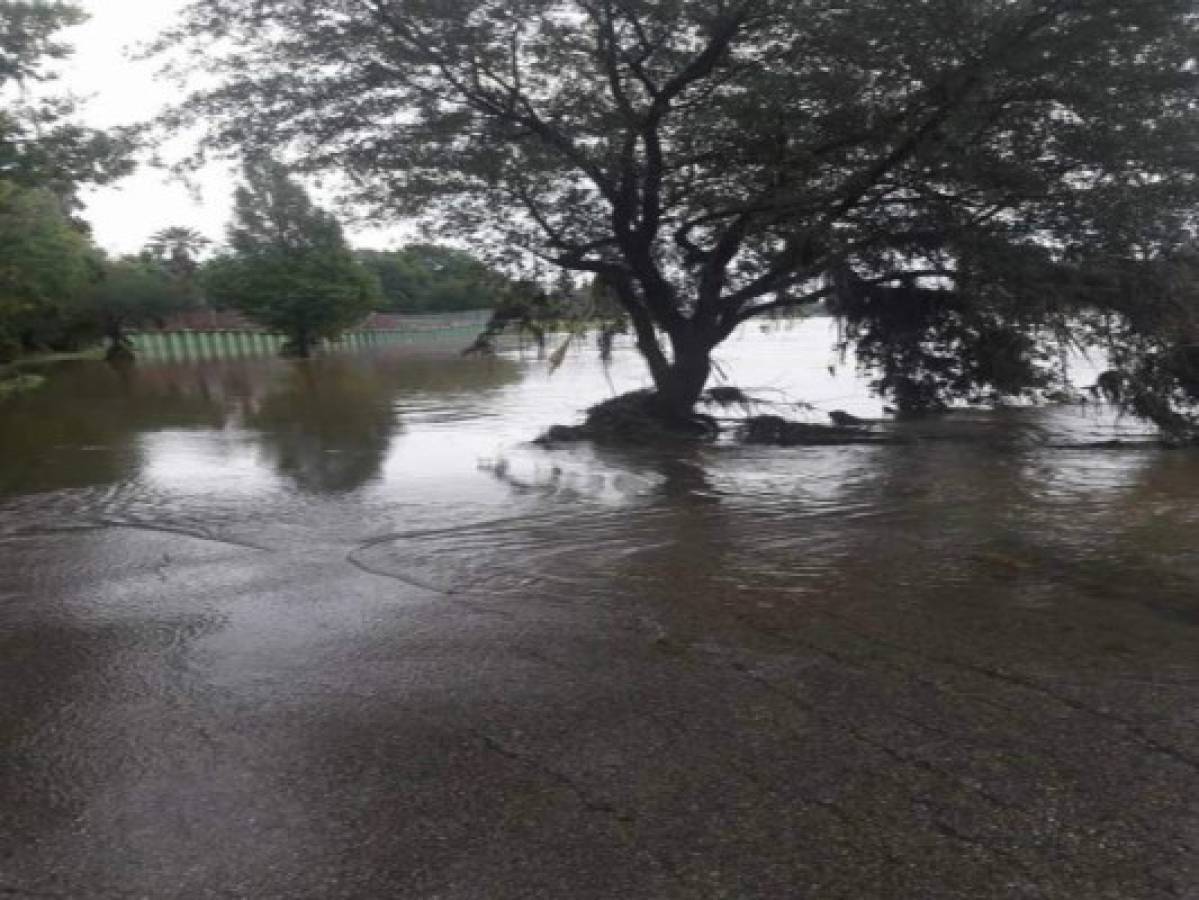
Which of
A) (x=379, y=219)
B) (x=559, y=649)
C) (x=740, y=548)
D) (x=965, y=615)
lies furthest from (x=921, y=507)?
(x=379, y=219)

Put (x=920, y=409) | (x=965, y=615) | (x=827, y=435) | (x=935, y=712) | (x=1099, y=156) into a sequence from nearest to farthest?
(x=935, y=712), (x=965, y=615), (x=1099, y=156), (x=827, y=435), (x=920, y=409)

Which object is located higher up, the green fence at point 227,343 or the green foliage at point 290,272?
the green foliage at point 290,272

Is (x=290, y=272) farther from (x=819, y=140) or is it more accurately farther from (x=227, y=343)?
(x=819, y=140)

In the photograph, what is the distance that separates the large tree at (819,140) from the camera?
10555 millimetres

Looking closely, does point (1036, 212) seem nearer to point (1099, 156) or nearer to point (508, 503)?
point (1099, 156)

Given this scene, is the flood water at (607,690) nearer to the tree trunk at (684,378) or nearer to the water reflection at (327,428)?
the water reflection at (327,428)

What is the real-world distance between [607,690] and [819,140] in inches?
369

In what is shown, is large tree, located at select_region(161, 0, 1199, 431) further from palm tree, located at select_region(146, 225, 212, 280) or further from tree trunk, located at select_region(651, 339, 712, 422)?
palm tree, located at select_region(146, 225, 212, 280)

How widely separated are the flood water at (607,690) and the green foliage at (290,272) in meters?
32.5

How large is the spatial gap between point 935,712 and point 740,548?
2969 millimetres

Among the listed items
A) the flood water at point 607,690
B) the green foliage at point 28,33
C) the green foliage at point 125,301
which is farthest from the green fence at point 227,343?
the flood water at point 607,690

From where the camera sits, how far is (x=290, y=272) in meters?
40.7

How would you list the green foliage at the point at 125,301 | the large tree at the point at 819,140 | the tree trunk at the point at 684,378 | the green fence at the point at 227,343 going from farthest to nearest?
1. the green fence at the point at 227,343
2. the green foliage at the point at 125,301
3. the tree trunk at the point at 684,378
4. the large tree at the point at 819,140

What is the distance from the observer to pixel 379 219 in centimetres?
1480
